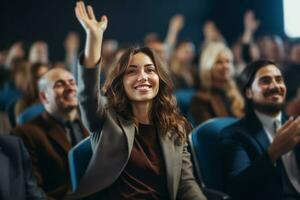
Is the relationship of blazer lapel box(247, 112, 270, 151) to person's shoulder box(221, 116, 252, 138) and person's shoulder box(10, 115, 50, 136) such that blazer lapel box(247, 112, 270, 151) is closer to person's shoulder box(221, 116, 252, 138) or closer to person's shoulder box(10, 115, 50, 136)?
person's shoulder box(221, 116, 252, 138)

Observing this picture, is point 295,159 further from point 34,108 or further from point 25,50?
point 25,50

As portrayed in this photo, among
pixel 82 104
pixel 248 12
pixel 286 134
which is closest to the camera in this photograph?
pixel 82 104

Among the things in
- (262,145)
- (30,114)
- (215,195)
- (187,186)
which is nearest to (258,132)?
(262,145)

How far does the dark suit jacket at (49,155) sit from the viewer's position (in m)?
2.48

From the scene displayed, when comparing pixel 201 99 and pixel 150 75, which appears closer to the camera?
pixel 150 75

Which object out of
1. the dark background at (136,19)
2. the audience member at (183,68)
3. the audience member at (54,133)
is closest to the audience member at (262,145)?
the audience member at (54,133)

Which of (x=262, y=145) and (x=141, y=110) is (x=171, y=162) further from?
(x=262, y=145)

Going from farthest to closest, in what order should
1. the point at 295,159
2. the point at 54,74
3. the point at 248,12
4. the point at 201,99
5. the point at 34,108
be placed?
the point at 248,12, the point at 201,99, the point at 34,108, the point at 54,74, the point at 295,159

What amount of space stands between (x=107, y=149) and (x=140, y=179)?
0.17 m

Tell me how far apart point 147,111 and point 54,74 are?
871 mm

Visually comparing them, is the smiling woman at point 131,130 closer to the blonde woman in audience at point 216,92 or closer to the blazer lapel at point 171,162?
the blazer lapel at point 171,162

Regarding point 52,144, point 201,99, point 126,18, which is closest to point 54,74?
point 52,144

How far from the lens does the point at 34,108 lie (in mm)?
3266

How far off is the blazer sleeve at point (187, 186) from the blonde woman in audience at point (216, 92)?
49.5 inches
